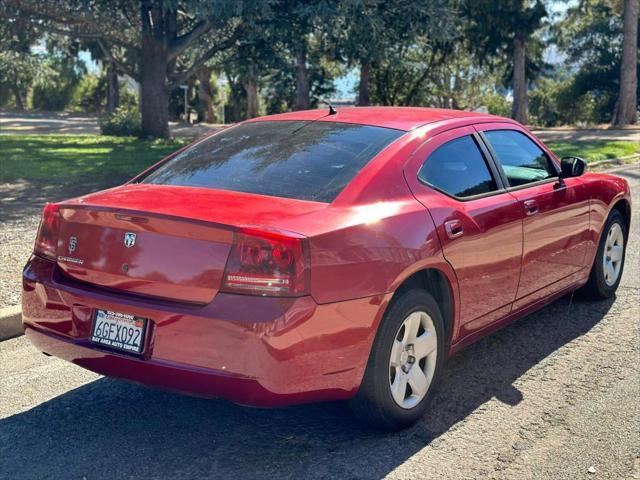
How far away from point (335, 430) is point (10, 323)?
9.05ft

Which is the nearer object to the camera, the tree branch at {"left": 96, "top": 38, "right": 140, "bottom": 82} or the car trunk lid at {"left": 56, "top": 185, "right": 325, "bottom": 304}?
the car trunk lid at {"left": 56, "top": 185, "right": 325, "bottom": 304}

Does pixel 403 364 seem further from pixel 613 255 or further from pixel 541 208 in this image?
pixel 613 255

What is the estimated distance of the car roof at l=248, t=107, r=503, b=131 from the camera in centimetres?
491

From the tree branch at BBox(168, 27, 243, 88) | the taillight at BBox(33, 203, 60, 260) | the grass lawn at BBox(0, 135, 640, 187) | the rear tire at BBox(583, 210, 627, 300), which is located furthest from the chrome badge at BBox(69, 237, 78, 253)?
the tree branch at BBox(168, 27, 243, 88)

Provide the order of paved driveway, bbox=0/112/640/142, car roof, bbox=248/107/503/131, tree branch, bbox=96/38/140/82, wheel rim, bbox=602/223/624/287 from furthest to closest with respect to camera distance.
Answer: paved driveway, bbox=0/112/640/142 < tree branch, bbox=96/38/140/82 < wheel rim, bbox=602/223/624/287 < car roof, bbox=248/107/503/131

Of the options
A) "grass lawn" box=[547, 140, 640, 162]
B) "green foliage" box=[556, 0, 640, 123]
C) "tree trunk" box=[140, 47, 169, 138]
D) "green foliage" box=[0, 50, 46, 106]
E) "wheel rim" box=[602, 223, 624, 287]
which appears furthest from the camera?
"green foliage" box=[556, 0, 640, 123]

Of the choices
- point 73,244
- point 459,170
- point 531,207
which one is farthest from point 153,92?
point 73,244

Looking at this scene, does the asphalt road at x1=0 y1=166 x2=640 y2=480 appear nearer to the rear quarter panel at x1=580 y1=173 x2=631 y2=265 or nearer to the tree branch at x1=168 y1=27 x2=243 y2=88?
the rear quarter panel at x1=580 y1=173 x2=631 y2=265

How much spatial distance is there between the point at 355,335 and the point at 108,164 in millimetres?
13444

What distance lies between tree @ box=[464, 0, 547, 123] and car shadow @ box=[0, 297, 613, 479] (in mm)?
31125

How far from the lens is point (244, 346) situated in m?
3.60

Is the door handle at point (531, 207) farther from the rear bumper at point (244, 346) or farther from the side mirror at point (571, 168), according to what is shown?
the rear bumper at point (244, 346)

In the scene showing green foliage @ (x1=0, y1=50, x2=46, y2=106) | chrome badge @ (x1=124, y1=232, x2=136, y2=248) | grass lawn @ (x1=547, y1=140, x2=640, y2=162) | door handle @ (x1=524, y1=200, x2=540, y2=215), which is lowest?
grass lawn @ (x1=547, y1=140, x2=640, y2=162)

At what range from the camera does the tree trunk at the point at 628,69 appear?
30484 millimetres
